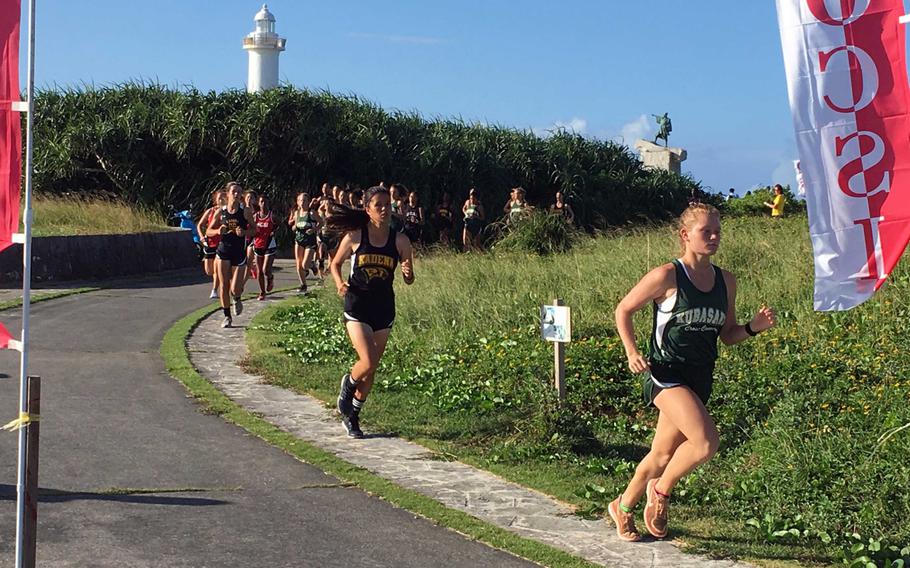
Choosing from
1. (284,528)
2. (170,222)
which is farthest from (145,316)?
(170,222)

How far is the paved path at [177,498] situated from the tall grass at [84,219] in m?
13.6

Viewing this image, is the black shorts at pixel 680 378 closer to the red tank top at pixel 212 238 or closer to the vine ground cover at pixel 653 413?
the vine ground cover at pixel 653 413

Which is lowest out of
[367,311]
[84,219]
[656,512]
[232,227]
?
[656,512]

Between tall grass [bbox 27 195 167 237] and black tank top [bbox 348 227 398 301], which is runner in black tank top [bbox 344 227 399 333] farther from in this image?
tall grass [bbox 27 195 167 237]

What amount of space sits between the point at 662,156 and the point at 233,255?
3987 centimetres

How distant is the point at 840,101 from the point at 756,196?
36.7 metres

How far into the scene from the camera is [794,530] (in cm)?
677

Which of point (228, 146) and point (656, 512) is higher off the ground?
point (228, 146)

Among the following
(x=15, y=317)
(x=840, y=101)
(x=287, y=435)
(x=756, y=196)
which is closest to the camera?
(x=840, y=101)

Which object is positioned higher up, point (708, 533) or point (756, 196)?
point (756, 196)

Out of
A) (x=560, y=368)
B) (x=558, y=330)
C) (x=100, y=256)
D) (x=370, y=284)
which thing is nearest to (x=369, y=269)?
(x=370, y=284)

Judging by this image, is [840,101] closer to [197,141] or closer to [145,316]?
[145,316]

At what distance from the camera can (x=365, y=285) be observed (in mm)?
9461

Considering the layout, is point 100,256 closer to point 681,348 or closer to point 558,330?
point 558,330
